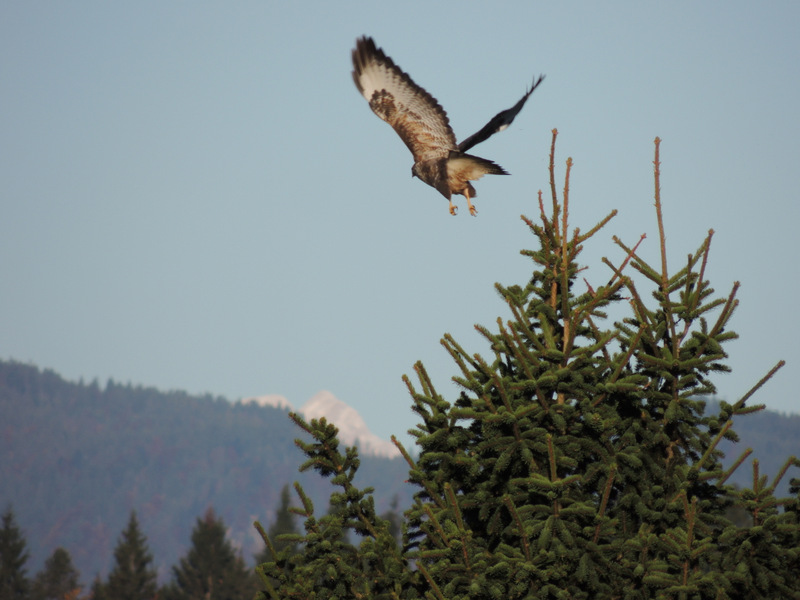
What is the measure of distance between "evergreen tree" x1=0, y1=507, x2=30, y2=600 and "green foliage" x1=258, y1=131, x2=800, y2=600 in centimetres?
8269

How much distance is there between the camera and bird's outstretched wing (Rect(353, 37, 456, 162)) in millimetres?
9578

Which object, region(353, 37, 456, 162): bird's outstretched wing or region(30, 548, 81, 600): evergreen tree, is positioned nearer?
region(353, 37, 456, 162): bird's outstretched wing

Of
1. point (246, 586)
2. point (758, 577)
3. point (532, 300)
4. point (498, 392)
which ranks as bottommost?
point (758, 577)

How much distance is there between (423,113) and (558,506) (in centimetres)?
457

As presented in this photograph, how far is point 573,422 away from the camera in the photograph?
7.93 metres

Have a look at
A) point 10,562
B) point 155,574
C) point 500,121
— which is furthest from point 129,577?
point 500,121

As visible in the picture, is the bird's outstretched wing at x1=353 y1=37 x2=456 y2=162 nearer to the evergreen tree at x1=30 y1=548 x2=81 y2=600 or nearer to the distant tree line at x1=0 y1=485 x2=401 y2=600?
the distant tree line at x1=0 y1=485 x2=401 y2=600

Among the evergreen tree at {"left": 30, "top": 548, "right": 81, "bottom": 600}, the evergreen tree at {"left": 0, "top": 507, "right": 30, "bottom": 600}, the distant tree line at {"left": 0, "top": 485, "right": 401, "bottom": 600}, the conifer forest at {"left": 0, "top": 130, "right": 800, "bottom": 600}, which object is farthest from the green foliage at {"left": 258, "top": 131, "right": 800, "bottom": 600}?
the evergreen tree at {"left": 30, "top": 548, "right": 81, "bottom": 600}

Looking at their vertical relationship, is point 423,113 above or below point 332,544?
above

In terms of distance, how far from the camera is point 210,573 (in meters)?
80.8

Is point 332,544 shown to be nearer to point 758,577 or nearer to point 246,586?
point 758,577

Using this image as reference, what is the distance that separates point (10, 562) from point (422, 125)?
278ft

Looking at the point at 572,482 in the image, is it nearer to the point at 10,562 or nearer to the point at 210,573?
the point at 210,573

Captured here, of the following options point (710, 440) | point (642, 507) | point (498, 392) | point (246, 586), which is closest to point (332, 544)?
point (498, 392)
